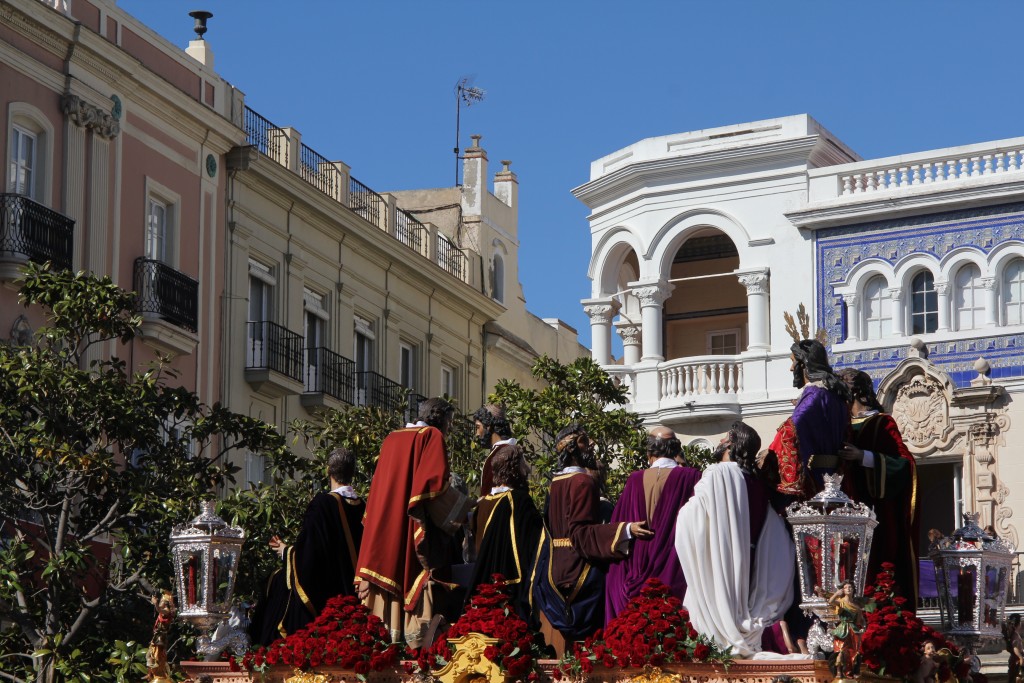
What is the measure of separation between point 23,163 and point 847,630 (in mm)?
17242

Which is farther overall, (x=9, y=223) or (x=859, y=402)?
(x=9, y=223)

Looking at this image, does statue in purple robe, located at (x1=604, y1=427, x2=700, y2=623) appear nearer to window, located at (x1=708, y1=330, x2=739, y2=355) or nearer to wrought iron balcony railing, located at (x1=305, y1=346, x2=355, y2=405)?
wrought iron balcony railing, located at (x1=305, y1=346, x2=355, y2=405)

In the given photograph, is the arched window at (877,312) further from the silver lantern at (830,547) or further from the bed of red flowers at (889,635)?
the silver lantern at (830,547)

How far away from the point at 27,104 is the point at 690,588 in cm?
1636

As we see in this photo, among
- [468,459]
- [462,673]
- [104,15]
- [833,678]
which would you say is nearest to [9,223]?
[104,15]

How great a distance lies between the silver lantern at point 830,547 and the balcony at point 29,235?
1502 centimetres

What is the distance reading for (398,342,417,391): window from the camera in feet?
120

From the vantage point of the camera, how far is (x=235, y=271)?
30.7 metres

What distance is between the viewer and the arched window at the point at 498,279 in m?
41.4

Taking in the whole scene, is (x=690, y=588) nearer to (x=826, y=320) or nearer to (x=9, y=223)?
(x=9, y=223)

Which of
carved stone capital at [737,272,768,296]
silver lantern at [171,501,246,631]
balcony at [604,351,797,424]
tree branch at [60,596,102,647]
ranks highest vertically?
carved stone capital at [737,272,768,296]

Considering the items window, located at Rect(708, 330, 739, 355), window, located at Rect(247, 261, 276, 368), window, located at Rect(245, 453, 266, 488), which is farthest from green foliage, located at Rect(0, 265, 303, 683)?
window, located at Rect(708, 330, 739, 355)

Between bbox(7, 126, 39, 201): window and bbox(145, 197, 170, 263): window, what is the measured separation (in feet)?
8.47

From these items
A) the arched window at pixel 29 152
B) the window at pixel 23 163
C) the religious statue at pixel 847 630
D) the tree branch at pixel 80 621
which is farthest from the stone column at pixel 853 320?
the religious statue at pixel 847 630
